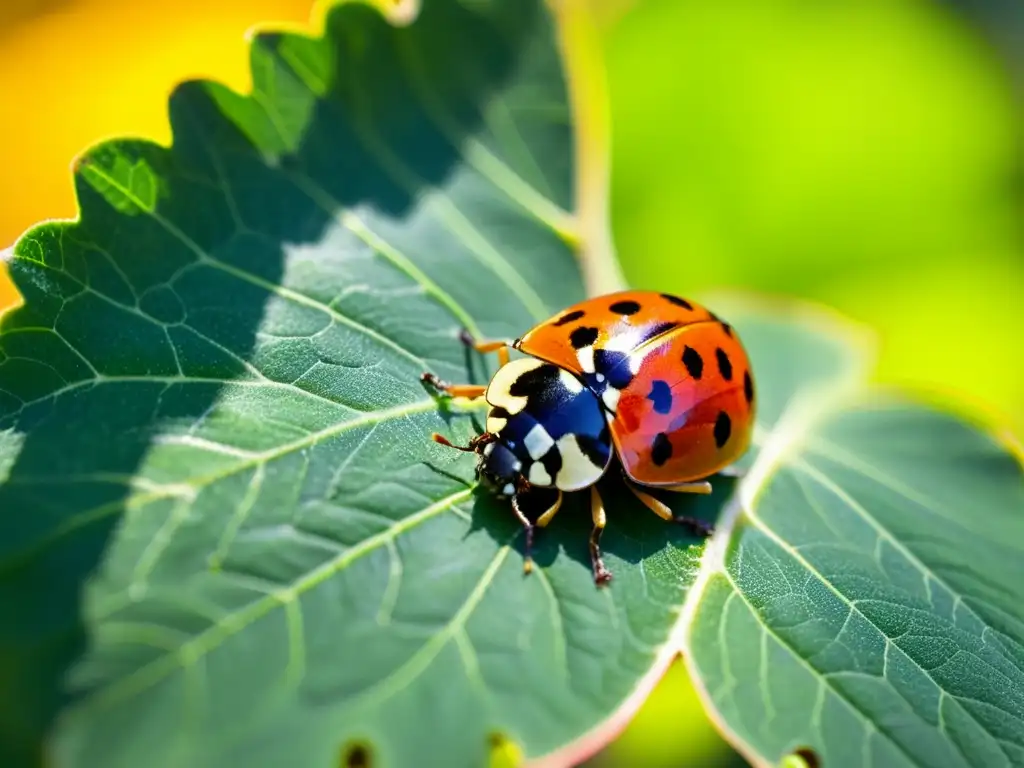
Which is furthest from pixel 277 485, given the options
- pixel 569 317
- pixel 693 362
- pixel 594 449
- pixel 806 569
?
pixel 806 569

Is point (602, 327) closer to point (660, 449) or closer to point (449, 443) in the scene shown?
point (660, 449)

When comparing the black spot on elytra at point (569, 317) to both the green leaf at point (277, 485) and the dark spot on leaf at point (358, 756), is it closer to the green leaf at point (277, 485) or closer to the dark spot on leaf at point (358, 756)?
the green leaf at point (277, 485)

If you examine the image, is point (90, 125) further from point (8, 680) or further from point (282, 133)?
point (8, 680)

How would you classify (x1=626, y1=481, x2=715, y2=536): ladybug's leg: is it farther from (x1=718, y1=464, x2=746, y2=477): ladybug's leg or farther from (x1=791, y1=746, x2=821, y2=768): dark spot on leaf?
(x1=791, y1=746, x2=821, y2=768): dark spot on leaf

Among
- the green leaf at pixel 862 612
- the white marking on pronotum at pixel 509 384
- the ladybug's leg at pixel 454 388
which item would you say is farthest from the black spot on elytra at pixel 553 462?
the green leaf at pixel 862 612

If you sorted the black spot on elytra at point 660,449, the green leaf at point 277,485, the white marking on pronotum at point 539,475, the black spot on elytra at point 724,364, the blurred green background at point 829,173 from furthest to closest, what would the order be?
the blurred green background at point 829,173 → the black spot on elytra at point 724,364 → the black spot on elytra at point 660,449 → the white marking on pronotum at point 539,475 → the green leaf at point 277,485

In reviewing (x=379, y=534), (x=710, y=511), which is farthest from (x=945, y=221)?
(x=379, y=534)
